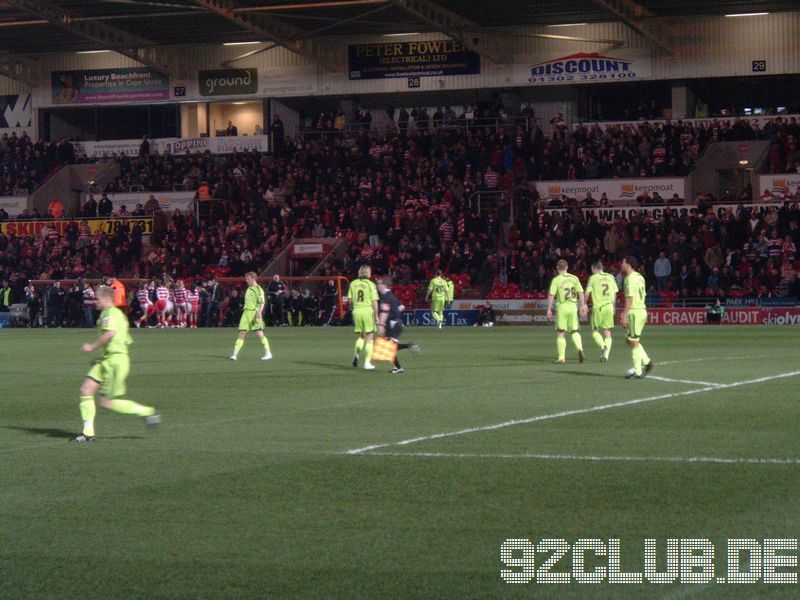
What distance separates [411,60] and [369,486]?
47.4m

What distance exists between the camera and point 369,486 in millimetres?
10492

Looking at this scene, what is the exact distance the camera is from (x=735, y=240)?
44.2m

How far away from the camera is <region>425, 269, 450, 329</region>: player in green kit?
42.8 m

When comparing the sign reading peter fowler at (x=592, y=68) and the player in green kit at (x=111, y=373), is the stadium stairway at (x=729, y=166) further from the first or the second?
the player in green kit at (x=111, y=373)

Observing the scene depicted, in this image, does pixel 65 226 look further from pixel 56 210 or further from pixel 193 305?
pixel 193 305

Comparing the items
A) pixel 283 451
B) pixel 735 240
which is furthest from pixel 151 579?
pixel 735 240

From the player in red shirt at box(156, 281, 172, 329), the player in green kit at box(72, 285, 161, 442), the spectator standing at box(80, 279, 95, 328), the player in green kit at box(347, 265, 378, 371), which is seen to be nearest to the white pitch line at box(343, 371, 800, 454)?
the player in green kit at box(72, 285, 161, 442)

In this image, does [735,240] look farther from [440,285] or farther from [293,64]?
[293,64]

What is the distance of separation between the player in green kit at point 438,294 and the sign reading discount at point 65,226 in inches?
683

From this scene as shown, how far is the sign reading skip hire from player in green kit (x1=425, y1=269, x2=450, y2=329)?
19358 mm

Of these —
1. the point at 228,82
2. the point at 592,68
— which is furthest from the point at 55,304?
the point at 592,68

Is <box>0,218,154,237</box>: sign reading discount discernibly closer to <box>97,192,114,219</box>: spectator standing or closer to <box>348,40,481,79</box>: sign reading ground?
<box>97,192,114,219</box>: spectator standing

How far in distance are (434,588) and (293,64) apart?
173ft

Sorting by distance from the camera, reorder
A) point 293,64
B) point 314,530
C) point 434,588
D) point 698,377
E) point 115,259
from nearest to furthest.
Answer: point 434,588, point 314,530, point 698,377, point 115,259, point 293,64
